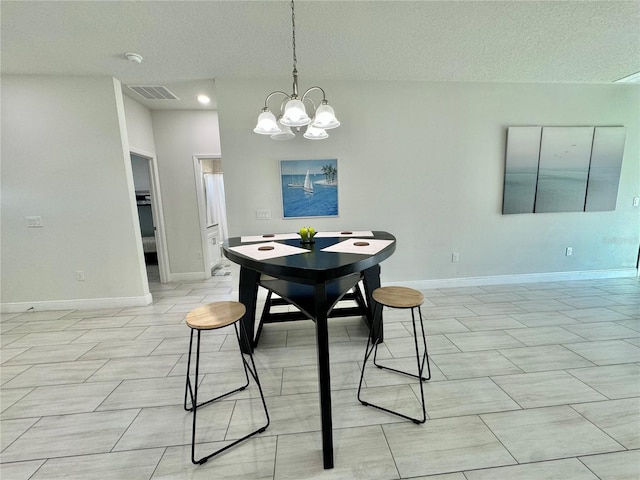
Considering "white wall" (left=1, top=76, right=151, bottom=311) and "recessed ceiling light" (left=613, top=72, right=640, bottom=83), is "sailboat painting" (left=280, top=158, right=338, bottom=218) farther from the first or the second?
"recessed ceiling light" (left=613, top=72, right=640, bottom=83)

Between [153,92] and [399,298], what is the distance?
385cm

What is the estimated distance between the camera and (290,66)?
8.95 ft

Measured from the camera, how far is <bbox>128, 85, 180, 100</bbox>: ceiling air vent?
3113 millimetres

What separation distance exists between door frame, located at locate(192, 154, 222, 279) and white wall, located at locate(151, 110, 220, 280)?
48 mm

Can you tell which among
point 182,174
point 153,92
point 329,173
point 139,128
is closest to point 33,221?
point 139,128

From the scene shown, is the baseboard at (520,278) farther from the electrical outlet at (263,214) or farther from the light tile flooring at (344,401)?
the electrical outlet at (263,214)

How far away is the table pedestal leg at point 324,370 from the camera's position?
120 centimetres

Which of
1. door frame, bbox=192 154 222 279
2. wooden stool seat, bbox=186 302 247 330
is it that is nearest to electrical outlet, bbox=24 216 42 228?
door frame, bbox=192 154 222 279

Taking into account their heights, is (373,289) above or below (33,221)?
below

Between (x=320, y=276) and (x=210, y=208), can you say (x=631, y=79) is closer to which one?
(x=320, y=276)

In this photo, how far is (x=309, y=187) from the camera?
10.5 ft

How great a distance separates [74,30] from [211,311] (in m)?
2.61

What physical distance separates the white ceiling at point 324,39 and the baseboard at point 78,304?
8.50 feet

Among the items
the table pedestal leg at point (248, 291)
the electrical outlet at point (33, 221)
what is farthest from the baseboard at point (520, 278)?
the electrical outlet at point (33, 221)
